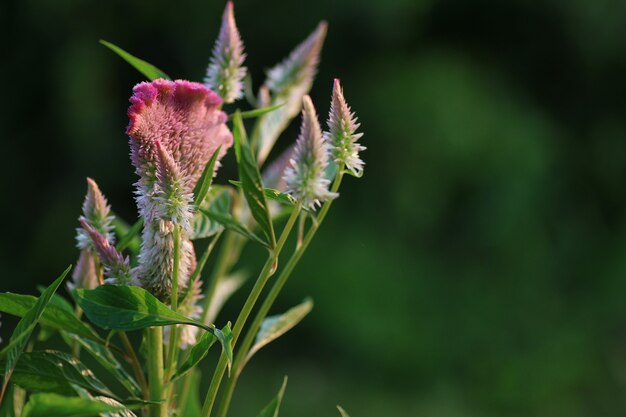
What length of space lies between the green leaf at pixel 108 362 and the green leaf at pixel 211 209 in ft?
0.25

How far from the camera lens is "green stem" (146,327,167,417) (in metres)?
A: 0.43

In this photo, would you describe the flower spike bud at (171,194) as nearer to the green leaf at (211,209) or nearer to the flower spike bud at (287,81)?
the green leaf at (211,209)

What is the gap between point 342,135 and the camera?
0.39 meters

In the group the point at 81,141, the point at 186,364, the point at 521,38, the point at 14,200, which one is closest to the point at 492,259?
the point at 521,38

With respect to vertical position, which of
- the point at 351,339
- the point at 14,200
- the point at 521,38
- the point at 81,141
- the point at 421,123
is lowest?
the point at 351,339

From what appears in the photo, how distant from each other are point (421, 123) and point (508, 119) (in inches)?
13.7

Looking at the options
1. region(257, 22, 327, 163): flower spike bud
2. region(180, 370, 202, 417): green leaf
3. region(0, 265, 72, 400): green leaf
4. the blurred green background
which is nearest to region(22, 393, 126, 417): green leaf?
region(0, 265, 72, 400): green leaf

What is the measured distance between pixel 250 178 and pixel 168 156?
3cm

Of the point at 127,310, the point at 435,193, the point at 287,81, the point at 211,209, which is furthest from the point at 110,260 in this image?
the point at 435,193

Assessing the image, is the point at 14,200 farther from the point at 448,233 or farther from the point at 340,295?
the point at 448,233

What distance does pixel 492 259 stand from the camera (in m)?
3.71

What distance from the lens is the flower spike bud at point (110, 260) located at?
41cm

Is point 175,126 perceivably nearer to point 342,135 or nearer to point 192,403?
point 342,135

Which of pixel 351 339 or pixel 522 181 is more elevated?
pixel 522 181
